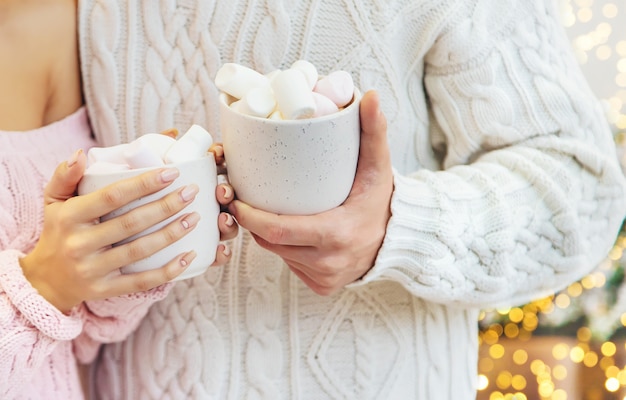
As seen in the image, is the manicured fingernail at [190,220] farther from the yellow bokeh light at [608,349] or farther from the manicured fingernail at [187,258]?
the yellow bokeh light at [608,349]

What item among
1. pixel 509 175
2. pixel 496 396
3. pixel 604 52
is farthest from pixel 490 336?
pixel 509 175

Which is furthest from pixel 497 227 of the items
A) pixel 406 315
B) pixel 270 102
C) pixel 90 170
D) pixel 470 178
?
pixel 90 170

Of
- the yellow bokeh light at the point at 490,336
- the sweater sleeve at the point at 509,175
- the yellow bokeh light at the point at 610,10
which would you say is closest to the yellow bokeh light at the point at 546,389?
the yellow bokeh light at the point at 490,336

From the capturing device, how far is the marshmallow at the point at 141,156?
560 mm

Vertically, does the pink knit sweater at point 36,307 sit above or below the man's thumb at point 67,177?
below

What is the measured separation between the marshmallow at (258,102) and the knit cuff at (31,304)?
29 cm

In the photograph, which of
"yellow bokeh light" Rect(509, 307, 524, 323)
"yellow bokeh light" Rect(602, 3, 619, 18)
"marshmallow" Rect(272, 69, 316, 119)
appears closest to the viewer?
"marshmallow" Rect(272, 69, 316, 119)

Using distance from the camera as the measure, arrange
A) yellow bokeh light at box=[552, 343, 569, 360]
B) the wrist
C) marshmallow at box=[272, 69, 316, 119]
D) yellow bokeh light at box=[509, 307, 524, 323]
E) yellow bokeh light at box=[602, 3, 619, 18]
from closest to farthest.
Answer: marshmallow at box=[272, 69, 316, 119], the wrist, yellow bokeh light at box=[602, 3, 619, 18], yellow bokeh light at box=[509, 307, 524, 323], yellow bokeh light at box=[552, 343, 569, 360]

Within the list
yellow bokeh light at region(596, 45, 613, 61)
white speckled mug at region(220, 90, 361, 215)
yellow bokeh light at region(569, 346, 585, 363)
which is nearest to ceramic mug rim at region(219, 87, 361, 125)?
white speckled mug at region(220, 90, 361, 215)

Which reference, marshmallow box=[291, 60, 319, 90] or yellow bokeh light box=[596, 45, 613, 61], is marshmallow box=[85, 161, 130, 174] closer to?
marshmallow box=[291, 60, 319, 90]

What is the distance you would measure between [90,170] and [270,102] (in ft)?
0.57

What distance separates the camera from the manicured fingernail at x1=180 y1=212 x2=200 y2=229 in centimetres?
58

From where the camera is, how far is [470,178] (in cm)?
76

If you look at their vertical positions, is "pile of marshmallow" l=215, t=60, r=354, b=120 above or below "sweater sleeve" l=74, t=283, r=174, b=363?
above
